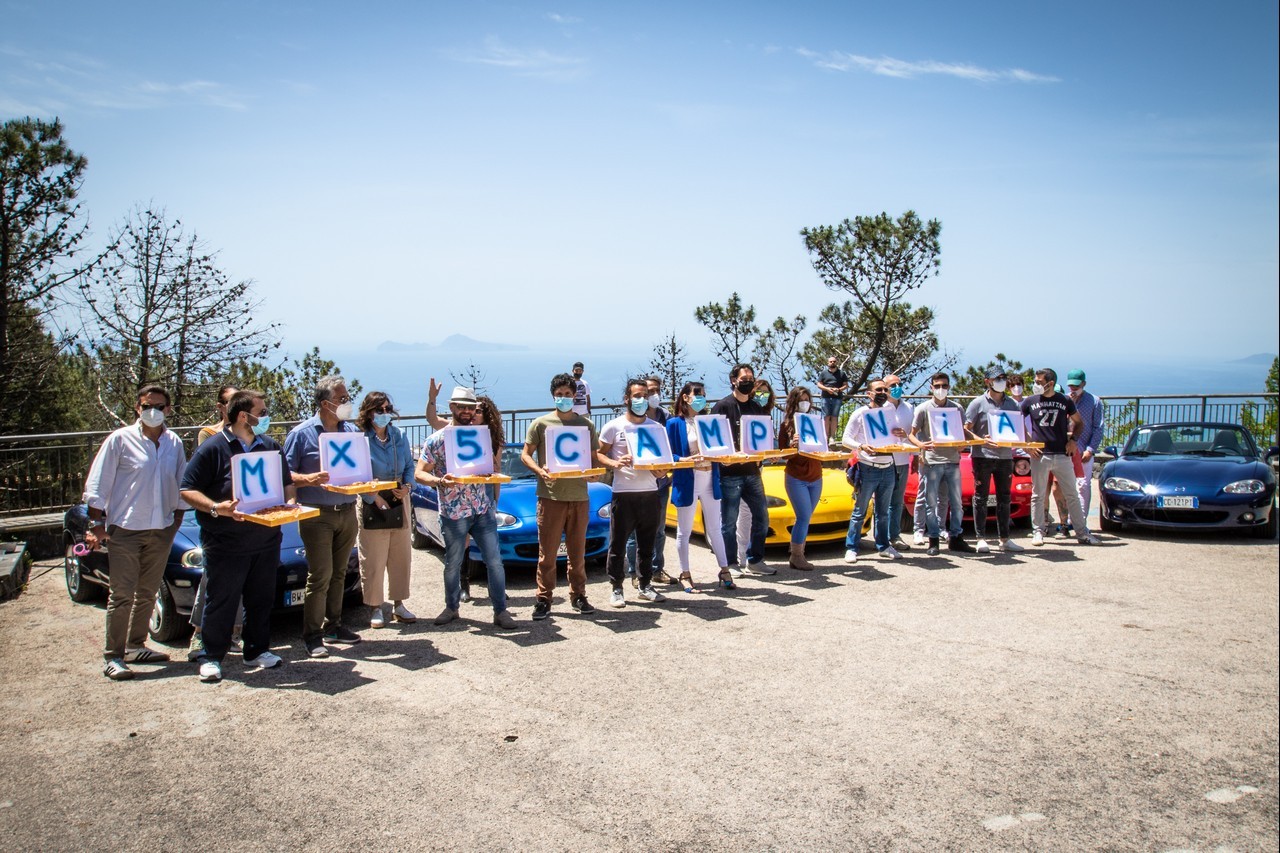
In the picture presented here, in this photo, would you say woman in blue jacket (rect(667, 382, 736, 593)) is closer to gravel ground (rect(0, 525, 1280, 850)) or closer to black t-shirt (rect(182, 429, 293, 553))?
gravel ground (rect(0, 525, 1280, 850))

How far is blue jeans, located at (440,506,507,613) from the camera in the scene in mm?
8086

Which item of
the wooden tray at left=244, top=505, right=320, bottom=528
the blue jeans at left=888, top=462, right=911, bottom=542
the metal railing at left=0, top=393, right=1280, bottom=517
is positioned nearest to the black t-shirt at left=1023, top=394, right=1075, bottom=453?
the blue jeans at left=888, top=462, right=911, bottom=542

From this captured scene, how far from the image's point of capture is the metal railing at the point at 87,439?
11.7 metres

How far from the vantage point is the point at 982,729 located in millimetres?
5629

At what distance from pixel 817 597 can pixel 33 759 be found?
644cm

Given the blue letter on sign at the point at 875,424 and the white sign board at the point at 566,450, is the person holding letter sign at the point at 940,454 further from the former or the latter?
the white sign board at the point at 566,450

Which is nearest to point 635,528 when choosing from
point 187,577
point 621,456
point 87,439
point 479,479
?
point 621,456

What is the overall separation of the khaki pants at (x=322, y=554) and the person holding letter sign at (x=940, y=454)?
6.72 meters

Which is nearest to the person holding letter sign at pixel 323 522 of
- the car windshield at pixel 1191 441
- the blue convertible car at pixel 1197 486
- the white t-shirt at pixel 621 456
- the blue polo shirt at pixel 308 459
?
the blue polo shirt at pixel 308 459

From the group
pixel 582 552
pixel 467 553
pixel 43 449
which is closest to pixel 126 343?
pixel 43 449

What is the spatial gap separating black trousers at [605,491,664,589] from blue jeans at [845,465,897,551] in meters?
3.04

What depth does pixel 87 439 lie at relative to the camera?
1250cm

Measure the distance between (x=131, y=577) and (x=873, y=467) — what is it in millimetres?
7555

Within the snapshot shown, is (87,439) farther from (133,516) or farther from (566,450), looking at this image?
(566,450)
